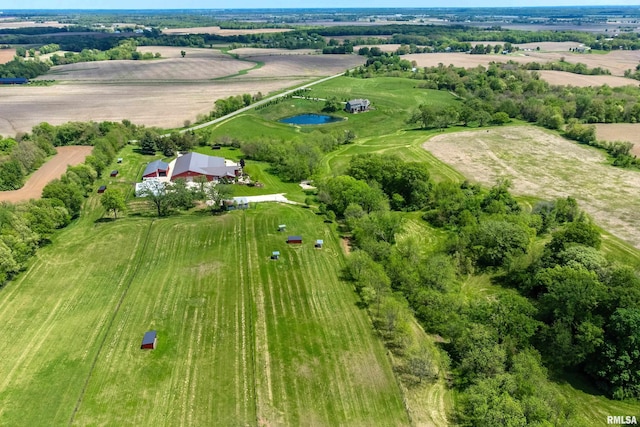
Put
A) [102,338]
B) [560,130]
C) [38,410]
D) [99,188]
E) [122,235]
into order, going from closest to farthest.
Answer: [38,410], [102,338], [122,235], [99,188], [560,130]

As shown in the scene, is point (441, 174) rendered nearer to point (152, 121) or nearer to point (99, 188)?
point (99, 188)

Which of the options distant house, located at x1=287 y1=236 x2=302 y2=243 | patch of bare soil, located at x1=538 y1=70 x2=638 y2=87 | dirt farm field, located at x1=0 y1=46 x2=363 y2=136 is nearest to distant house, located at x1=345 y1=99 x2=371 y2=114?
dirt farm field, located at x1=0 y1=46 x2=363 y2=136

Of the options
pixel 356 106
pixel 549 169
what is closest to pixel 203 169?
pixel 356 106

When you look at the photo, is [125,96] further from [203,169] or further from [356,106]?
[203,169]

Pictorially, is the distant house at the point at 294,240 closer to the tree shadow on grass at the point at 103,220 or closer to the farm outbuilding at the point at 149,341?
the farm outbuilding at the point at 149,341

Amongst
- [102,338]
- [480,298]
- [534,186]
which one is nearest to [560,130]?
[534,186]

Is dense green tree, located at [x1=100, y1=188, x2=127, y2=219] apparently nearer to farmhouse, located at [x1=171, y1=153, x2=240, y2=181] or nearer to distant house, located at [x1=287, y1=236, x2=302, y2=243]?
farmhouse, located at [x1=171, y1=153, x2=240, y2=181]
